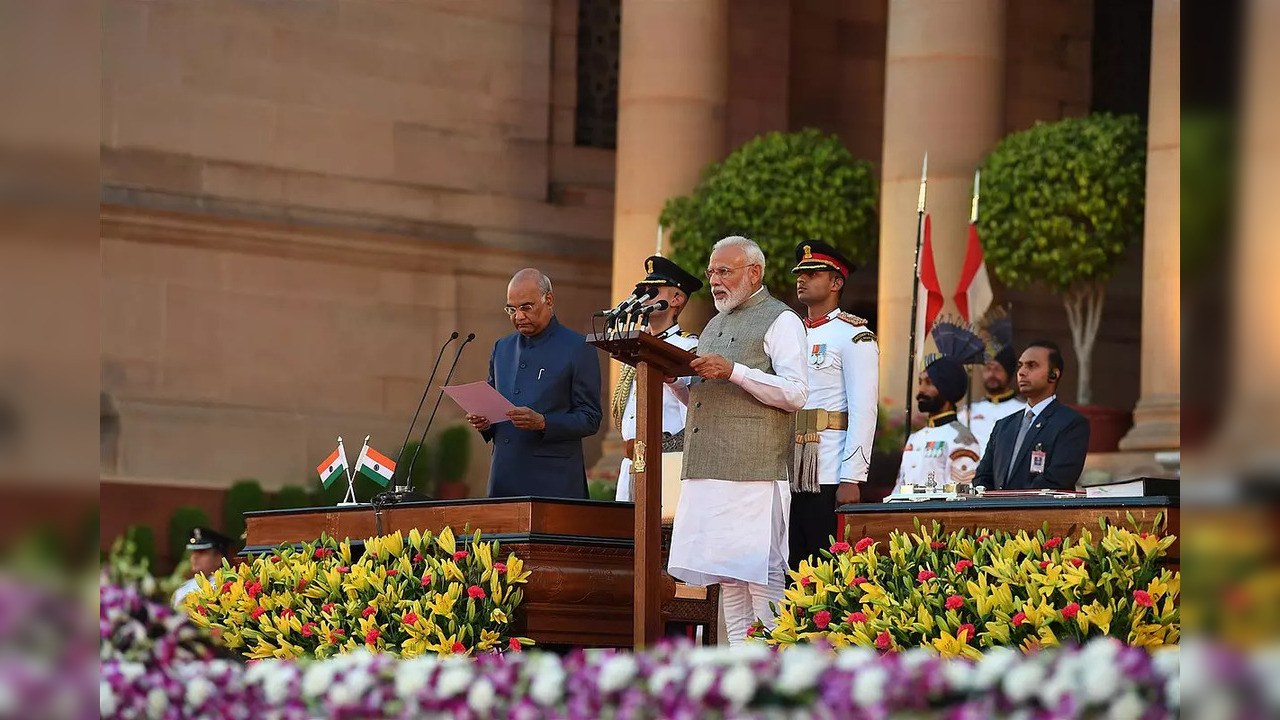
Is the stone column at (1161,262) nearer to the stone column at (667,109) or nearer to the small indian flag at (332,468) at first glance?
the stone column at (667,109)

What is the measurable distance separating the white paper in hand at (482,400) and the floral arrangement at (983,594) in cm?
159

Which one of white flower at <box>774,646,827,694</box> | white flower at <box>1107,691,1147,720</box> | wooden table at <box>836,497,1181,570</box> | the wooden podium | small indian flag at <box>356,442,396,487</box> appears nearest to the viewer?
white flower at <box>1107,691,1147,720</box>

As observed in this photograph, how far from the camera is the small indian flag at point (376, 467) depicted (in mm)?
9672

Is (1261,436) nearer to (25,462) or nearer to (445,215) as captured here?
(25,462)

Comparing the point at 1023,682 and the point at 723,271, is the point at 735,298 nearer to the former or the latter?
the point at 723,271

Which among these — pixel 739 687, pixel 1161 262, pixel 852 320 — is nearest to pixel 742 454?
pixel 852 320

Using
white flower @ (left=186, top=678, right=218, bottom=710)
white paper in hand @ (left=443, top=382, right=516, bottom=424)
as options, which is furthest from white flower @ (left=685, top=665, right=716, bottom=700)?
white paper in hand @ (left=443, top=382, right=516, bottom=424)

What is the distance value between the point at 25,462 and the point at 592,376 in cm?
622

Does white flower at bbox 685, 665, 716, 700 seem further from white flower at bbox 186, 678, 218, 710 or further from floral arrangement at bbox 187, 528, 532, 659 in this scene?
floral arrangement at bbox 187, 528, 532, 659

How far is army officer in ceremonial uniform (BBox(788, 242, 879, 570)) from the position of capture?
8.93 metres

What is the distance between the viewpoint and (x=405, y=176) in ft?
62.3

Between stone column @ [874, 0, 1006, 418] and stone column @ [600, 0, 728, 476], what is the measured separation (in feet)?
6.77

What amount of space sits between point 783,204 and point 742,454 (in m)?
8.31

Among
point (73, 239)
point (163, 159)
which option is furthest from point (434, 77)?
point (73, 239)
